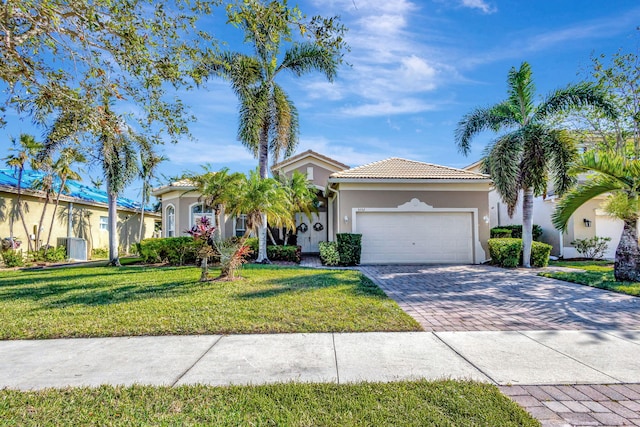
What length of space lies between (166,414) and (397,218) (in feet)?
43.2

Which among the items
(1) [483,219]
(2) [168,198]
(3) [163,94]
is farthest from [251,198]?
(2) [168,198]

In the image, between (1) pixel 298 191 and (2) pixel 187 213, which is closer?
(1) pixel 298 191

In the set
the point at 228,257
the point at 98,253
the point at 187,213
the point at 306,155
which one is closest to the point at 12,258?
the point at 98,253

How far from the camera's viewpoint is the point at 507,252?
1363cm

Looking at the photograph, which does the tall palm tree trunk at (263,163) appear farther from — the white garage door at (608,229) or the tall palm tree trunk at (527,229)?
the white garage door at (608,229)

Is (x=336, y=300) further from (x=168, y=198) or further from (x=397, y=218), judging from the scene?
(x=168, y=198)

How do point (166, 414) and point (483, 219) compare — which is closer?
point (166, 414)

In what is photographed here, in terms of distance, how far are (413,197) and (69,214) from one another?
61.4ft

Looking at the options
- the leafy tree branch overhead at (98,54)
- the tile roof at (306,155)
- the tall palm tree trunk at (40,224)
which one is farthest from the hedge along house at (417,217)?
the tall palm tree trunk at (40,224)

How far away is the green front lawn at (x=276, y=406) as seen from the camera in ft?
9.12

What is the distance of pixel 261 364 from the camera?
3.99 metres

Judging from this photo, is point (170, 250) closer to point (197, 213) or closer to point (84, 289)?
point (197, 213)

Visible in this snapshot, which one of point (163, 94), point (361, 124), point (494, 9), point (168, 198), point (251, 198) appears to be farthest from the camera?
point (168, 198)

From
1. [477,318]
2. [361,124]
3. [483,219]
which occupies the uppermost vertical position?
[361,124]
